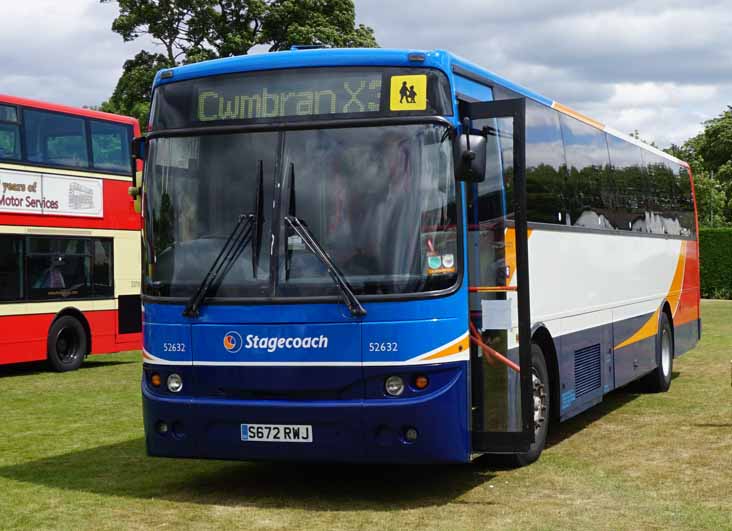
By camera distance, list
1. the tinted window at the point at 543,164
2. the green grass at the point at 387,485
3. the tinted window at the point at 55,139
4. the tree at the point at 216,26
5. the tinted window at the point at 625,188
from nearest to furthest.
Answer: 1. the green grass at the point at 387,485
2. the tinted window at the point at 543,164
3. the tinted window at the point at 625,188
4. the tinted window at the point at 55,139
5. the tree at the point at 216,26

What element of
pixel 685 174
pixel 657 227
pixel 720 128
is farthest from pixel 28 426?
pixel 720 128

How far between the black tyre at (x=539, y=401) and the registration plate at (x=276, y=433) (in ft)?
7.92

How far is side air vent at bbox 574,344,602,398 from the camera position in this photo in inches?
489

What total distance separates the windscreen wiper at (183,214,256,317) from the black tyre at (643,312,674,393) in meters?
8.78

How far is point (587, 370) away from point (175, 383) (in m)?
4.93

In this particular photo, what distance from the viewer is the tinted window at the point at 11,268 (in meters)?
20.8

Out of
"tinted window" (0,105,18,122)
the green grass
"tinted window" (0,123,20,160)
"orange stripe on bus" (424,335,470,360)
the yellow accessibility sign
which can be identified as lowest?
the green grass

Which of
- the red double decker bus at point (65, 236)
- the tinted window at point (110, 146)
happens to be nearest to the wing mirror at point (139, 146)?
the red double decker bus at point (65, 236)

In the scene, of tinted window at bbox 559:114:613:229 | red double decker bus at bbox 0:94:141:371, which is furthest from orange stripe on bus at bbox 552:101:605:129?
red double decker bus at bbox 0:94:141:371

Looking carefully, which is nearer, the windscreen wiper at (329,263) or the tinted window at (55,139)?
the windscreen wiper at (329,263)

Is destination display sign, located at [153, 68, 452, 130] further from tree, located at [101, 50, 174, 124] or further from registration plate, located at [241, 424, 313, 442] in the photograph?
tree, located at [101, 50, 174, 124]

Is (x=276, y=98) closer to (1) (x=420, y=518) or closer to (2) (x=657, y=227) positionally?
(1) (x=420, y=518)

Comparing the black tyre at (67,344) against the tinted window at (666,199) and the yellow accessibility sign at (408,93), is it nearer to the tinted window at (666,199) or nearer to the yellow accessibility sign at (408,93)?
the tinted window at (666,199)

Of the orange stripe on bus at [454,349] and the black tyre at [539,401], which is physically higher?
the orange stripe on bus at [454,349]
